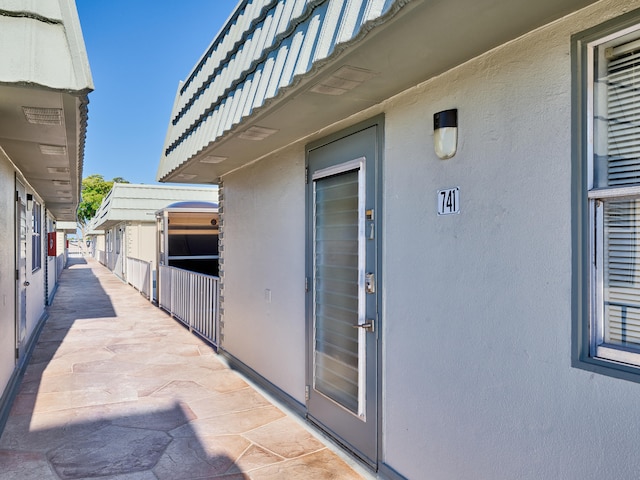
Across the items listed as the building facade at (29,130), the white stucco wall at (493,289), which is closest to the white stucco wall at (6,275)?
the building facade at (29,130)

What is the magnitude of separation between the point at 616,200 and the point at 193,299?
7426 millimetres

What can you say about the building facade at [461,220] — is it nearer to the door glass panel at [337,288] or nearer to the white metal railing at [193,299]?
the door glass panel at [337,288]

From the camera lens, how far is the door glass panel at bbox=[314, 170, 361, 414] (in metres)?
3.46

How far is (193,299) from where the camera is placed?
327 inches

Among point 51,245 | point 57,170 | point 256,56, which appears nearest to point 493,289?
point 256,56

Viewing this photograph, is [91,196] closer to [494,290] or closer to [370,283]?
[370,283]

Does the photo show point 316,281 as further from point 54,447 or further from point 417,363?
point 54,447

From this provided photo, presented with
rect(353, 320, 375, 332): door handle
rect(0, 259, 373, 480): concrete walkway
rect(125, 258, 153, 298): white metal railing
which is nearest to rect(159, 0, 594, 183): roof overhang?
rect(353, 320, 375, 332): door handle

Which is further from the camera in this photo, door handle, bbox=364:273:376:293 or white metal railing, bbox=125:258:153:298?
white metal railing, bbox=125:258:153:298

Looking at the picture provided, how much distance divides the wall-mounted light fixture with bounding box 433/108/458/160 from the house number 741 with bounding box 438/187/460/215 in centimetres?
19

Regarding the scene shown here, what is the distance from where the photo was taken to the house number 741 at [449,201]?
254cm

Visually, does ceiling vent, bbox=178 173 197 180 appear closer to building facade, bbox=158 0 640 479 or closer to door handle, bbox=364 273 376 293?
building facade, bbox=158 0 640 479

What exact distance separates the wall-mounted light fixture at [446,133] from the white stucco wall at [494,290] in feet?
0.15

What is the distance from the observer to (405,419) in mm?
2926
